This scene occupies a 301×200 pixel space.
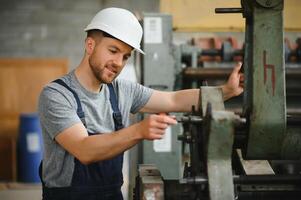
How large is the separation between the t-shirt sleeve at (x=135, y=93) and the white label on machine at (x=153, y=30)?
579mm

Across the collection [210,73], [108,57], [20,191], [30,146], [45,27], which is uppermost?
[45,27]

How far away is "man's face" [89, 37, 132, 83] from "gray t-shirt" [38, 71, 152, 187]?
0.32ft

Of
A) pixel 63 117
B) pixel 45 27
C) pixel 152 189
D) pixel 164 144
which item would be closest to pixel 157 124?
pixel 152 189

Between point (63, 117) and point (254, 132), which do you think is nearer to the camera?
point (254, 132)

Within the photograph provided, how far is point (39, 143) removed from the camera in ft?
17.7

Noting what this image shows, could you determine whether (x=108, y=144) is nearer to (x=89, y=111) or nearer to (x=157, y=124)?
(x=157, y=124)

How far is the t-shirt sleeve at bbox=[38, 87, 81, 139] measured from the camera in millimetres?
1731

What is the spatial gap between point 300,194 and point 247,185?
16cm

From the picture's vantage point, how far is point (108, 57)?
184 centimetres

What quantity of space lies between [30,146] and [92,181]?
12.0 ft

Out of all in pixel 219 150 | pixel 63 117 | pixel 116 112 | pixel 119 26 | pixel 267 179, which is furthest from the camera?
pixel 116 112

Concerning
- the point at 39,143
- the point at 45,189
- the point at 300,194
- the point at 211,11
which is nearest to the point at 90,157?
the point at 45,189

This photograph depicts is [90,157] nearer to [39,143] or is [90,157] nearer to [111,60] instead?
[111,60]

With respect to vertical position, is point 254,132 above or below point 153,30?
below
